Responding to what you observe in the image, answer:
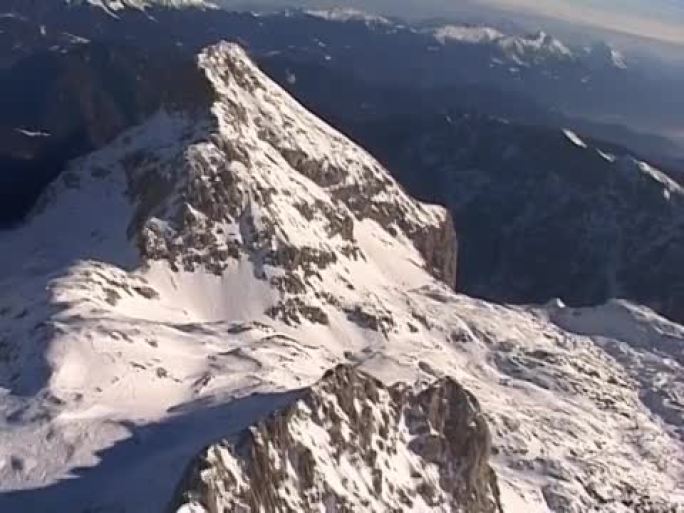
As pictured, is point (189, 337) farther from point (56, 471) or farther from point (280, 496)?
point (280, 496)

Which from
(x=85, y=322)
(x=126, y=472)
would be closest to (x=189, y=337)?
(x=85, y=322)

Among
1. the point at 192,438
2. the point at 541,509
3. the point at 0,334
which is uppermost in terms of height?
the point at 192,438

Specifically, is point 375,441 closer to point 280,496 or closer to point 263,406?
point 263,406

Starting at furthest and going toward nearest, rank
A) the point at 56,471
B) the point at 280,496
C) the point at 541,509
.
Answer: the point at 541,509 < the point at 56,471 < the point at 280,496

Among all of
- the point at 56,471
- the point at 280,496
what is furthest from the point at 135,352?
the point at 280,496

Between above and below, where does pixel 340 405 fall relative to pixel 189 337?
above

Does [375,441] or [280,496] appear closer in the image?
[280,496]

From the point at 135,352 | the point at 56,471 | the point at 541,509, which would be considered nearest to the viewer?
the point at 56,471
